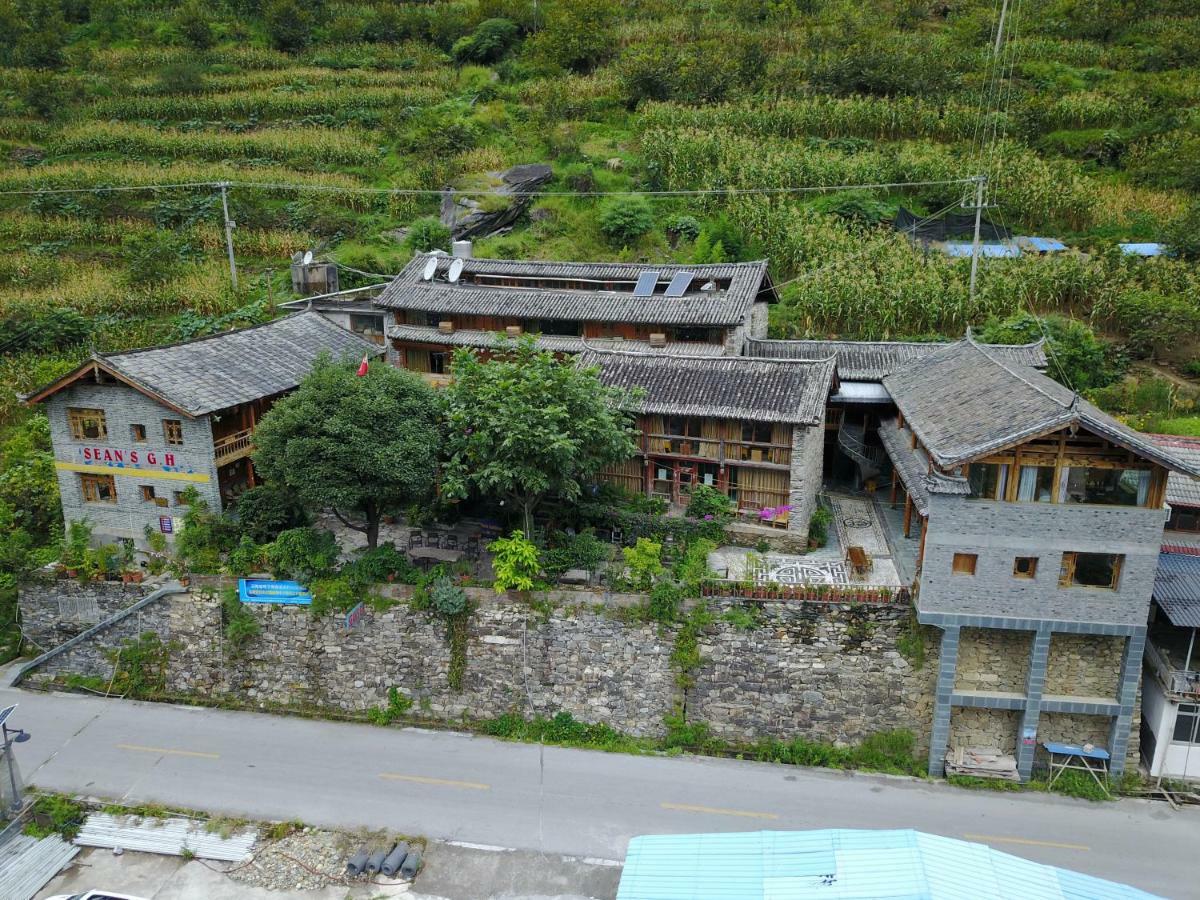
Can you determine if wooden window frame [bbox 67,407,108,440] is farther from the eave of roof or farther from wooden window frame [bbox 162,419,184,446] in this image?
wooden window frame [bbox 162,419,184,446]

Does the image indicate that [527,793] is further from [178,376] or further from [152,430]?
[178,376]

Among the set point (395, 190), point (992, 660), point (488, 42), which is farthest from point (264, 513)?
point (488, 42)

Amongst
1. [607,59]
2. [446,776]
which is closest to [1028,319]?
[446,776]

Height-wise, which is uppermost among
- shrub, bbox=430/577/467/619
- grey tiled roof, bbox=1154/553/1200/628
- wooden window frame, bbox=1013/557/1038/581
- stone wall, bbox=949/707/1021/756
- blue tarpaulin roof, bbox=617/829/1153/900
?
wooden window frame, bbox=1013/557/1038/581

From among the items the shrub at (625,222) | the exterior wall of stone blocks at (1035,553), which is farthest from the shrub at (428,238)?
the exterior wall of stone blocks at (1035,553)

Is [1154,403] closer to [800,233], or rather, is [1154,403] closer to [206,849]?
[800,233]

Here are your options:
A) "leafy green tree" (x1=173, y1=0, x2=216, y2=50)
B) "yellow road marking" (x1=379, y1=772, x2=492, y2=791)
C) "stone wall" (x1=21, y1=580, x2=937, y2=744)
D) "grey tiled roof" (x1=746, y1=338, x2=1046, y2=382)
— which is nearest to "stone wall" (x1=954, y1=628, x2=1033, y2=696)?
"stone wall" (x1=21, y1=580, x2=937, y2=744)
